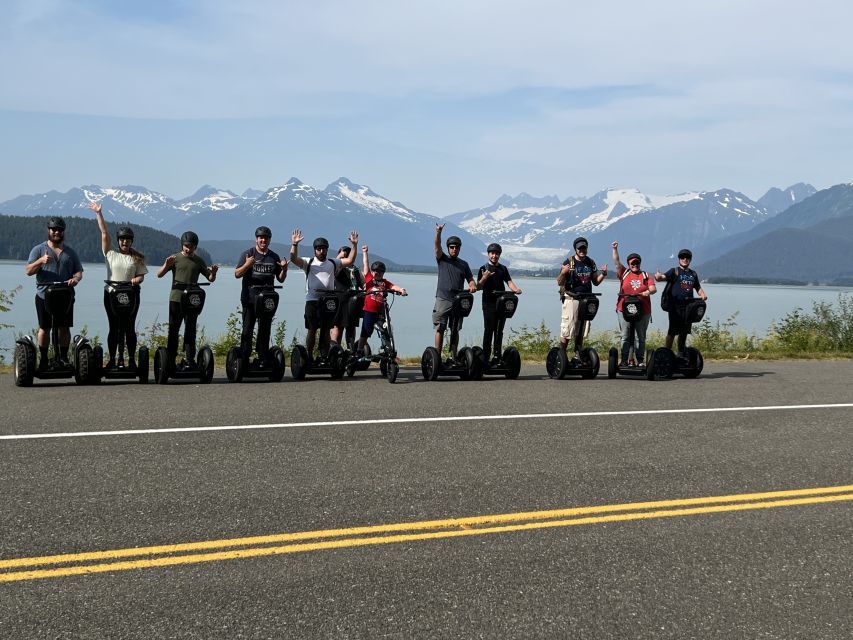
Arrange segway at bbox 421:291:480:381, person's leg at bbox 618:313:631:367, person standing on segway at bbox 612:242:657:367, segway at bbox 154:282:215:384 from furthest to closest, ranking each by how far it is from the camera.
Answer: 1. person's leg at bbox 618:313:631:367
2. person standing on segway at bbox 612:242:657:367
3. segway at bbox 421:291:480:381
4. segway at bbox 154:282:215:384

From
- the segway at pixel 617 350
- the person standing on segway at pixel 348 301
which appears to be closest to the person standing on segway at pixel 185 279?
the person standing on segway at pixel 348 301

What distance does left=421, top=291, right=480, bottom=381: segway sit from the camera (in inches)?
526

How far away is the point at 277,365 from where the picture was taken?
12859 millimetres

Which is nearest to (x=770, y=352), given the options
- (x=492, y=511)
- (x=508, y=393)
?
(x=508, y=393)

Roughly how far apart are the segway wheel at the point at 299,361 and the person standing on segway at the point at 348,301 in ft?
3.32

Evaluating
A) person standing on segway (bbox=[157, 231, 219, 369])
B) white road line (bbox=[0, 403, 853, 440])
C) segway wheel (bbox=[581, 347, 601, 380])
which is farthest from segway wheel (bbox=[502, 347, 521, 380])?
person standing on segway (bbox=[157, 231, 219, 369])

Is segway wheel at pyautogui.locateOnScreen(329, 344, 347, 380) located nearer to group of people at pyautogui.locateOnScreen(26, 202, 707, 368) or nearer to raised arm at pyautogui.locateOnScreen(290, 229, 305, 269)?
group of people at pyautogui.locateOnScreen(26, 202, 707, 368)

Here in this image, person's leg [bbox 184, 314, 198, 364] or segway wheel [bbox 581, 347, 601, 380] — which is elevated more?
person's leg [bbox 184, 314, 198, 364]

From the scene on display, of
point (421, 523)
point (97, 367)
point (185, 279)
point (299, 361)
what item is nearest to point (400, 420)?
point (421, 523)

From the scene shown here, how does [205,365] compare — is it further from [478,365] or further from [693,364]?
[693,364]

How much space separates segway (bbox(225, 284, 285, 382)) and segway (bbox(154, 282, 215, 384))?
0.36m

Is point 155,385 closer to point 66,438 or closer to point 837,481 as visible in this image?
point 66,438

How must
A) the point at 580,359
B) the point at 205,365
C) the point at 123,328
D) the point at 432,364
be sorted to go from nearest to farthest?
1. the point at 123,328
2. the point at 205,365
3. the point at 432,364
4. the point at 580,359

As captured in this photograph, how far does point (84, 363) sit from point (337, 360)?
3496mm
